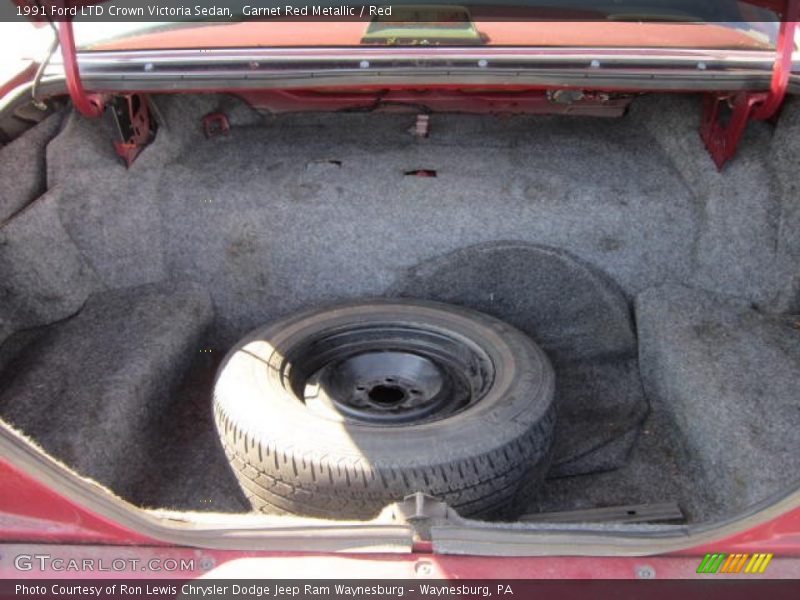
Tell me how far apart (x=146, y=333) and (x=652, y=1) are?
1.32 m

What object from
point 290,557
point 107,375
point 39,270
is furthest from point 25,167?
point 290,557

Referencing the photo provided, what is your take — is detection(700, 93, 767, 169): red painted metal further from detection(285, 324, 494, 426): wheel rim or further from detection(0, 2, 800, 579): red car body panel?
detection(0, 2, 800, 579): red car body panel

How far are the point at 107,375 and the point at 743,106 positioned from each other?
55.2 inches

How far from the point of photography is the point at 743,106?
158 cm

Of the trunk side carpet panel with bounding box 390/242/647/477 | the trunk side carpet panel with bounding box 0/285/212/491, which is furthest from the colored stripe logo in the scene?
the trunk side carpet panel with bounding box 0/285/212/491

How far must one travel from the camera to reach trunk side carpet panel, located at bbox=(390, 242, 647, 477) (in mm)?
1789

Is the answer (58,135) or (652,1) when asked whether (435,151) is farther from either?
(58,135)

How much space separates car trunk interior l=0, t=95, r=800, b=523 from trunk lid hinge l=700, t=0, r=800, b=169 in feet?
0.13

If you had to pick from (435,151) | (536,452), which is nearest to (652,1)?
(435,151)

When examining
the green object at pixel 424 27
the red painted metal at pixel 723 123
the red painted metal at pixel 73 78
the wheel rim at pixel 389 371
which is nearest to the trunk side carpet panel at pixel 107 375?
the wheel rim at pixel 389 371

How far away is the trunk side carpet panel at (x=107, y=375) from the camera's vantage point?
147 centimetres

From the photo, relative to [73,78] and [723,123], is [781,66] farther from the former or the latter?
[73,78]

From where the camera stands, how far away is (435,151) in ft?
6.42

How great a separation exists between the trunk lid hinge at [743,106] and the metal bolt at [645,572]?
0.99 metres
